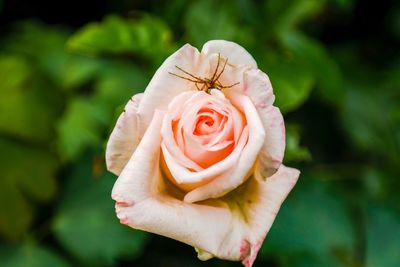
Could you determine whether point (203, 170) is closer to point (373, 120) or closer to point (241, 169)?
point (241, 169)

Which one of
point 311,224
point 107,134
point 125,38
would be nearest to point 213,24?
point 125,38

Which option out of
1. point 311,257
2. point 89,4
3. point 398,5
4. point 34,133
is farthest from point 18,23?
point 398,5

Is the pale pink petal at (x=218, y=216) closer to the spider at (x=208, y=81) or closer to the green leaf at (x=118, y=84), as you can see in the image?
the spider at (x=208, y=81)

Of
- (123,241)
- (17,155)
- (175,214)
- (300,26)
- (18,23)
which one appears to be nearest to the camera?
(175,214)

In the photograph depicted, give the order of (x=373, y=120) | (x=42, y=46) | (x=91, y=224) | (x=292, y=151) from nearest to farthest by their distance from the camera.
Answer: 1. (x=292, y=151)
2. (x=91, y=224)
3. (x=42, y=46)
4. (x=373, y=120)

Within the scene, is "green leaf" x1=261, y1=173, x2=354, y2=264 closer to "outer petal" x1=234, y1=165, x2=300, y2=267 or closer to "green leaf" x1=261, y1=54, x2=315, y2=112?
"green leaf" x1=261, y1=54, x2=315, y2=112

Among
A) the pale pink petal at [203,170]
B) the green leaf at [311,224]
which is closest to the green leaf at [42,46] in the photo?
the green leaf at [311,224]

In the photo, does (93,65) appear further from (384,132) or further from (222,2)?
(384,132)
